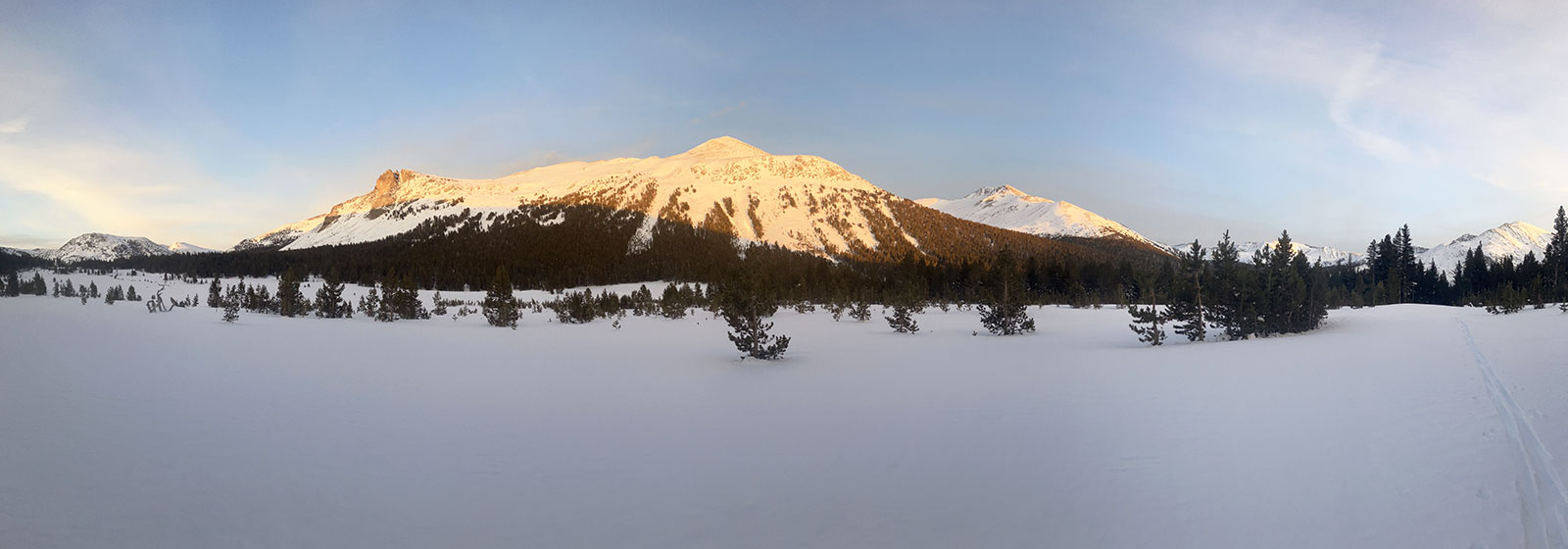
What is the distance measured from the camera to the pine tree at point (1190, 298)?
25.4 m

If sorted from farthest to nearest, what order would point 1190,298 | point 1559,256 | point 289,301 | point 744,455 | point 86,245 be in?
1. point 1559,256
2. point 289,301
3. point 1190,298
4. point 86,245
5. point 744,455

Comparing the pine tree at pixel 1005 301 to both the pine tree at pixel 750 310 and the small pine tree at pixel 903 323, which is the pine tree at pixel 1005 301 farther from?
the pine tree at pixel 750 310

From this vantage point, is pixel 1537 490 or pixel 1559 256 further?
pixel 1559 256

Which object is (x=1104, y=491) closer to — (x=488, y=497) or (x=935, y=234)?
(x=488, y=497)

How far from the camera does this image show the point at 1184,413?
1012 centimetres

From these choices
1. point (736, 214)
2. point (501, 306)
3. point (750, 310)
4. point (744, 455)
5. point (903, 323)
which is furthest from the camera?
point (736, 214)

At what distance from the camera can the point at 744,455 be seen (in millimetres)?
7965

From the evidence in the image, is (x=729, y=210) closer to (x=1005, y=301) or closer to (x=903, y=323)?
(x=903, y=323)

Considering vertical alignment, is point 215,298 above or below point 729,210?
below

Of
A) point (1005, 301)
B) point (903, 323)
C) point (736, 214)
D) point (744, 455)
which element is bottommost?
point (744, 455)

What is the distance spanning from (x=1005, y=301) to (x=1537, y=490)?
23598mm

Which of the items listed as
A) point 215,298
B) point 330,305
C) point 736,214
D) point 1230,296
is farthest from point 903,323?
point 736,214

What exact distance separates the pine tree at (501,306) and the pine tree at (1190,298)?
33.6 metres

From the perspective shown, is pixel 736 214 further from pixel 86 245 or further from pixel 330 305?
pixel 86 245
